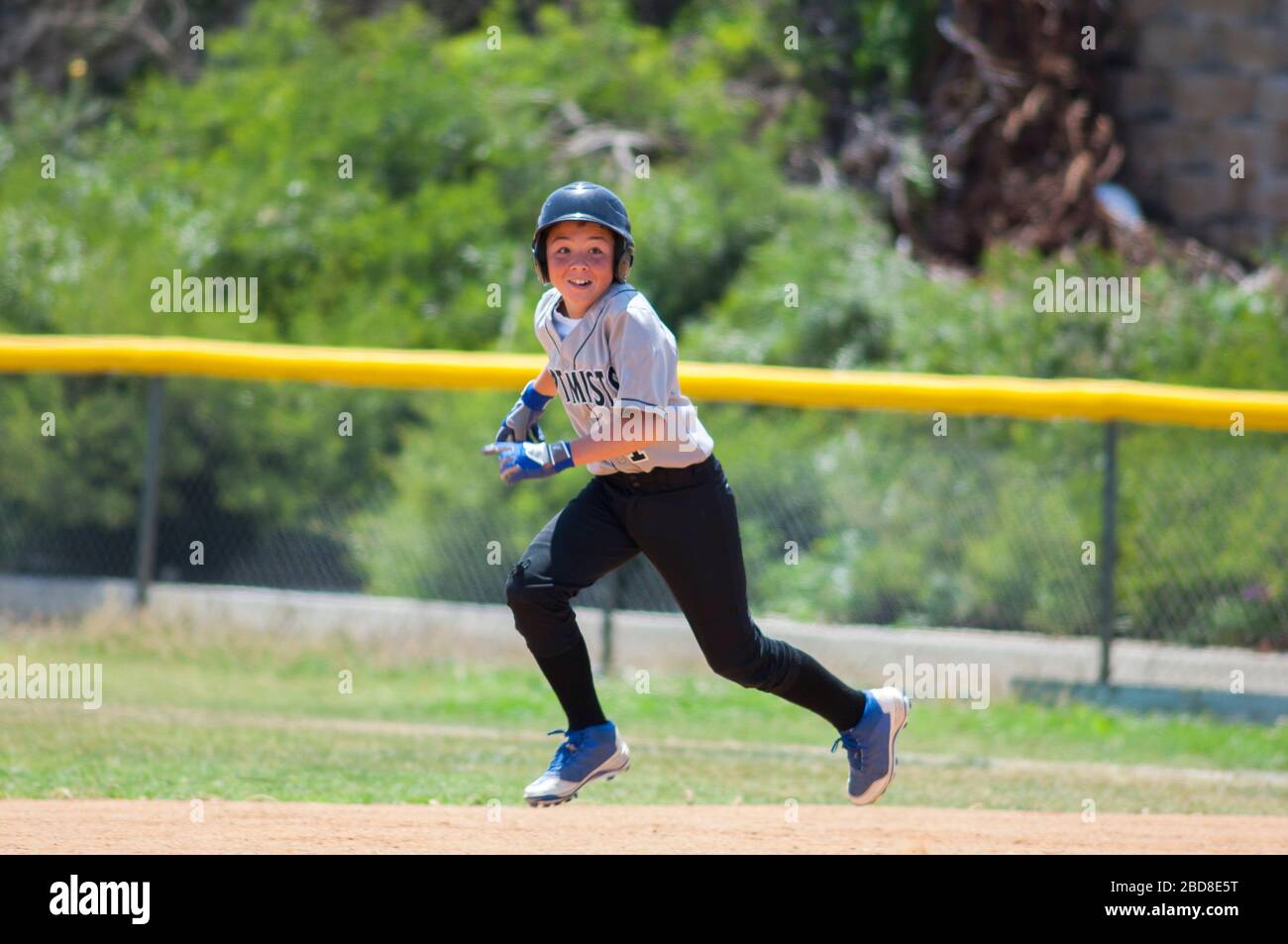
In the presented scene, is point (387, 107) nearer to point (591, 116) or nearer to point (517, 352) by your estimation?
point (591, 116)

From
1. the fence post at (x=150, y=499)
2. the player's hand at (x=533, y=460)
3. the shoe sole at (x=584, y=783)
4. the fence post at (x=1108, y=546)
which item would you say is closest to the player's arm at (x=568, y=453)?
the player's hand at (x=533, y=460)

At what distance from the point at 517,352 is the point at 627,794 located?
554 cm

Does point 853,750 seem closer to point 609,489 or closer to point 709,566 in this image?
point 709,566

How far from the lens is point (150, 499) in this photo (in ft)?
31.3

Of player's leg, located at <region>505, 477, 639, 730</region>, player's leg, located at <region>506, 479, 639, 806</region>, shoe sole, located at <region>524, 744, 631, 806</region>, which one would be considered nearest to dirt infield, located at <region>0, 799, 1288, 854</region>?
shoe sole, located at <region>524, 744, 631, 806</region>

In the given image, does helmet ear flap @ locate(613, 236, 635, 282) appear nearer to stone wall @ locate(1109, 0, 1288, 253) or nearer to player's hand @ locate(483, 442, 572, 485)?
player's hand @ locate(483, 442, 572, 485)

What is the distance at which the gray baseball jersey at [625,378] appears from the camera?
4.79 meters

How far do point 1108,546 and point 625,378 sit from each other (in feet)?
15.9

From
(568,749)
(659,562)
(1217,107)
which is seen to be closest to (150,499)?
(568,749)

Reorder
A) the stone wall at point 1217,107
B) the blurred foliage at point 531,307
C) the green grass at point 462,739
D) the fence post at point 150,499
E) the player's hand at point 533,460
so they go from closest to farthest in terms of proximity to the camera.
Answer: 1. the player's hand at point 533,460
2. the green grass at point 462,739
3. the blurred foliage at point 531,307
4. the fence post at point 150,499
5. the stone wall at point 1217,107

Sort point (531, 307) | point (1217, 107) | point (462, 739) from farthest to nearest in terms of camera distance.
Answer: point (1217, 107) → point (531, 307) → point (462, 739)

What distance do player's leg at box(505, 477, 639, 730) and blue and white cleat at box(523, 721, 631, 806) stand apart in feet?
0.21

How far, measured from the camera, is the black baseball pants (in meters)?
5.00

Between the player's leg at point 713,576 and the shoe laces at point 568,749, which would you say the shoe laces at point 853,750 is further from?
the shoe laces at point 568,749
